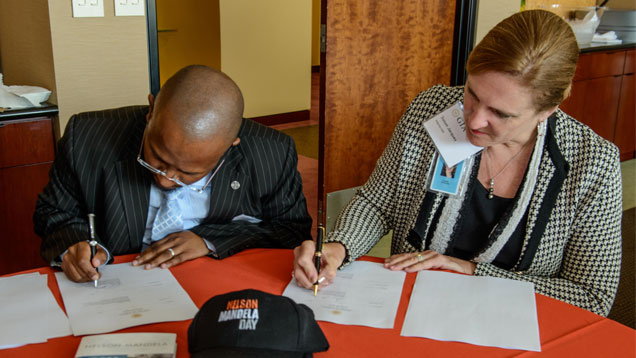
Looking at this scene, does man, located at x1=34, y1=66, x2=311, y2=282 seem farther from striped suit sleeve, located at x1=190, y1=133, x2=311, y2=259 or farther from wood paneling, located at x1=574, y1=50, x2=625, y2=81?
wood paneling, located at x1=574, y1=50, x2=625, y2=81

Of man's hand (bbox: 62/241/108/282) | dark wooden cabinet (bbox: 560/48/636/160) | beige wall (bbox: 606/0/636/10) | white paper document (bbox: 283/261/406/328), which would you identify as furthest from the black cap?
beige wall (bbox: 606/0/636/10)

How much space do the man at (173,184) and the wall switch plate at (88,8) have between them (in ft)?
3.13

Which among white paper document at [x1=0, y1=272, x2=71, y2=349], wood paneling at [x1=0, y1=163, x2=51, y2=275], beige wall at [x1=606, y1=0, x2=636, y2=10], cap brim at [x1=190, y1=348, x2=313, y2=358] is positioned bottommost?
wood paneling at [x1=0, y1=163, x2=51, y2=275]

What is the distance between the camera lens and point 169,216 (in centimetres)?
184

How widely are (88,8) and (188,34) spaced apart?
13.7ft

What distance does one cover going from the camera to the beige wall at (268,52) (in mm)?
6566

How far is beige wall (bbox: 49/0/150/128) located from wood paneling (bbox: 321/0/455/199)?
116 centimetres

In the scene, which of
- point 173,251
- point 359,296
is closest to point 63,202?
point 173,251

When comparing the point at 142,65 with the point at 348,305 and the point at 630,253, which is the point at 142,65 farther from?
the point at 630,253

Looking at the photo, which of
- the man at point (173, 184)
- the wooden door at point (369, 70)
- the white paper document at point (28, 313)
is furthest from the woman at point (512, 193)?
the wooden door at point (369, 70)

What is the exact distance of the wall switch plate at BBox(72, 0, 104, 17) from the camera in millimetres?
2695

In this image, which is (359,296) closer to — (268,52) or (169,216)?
(169,216)

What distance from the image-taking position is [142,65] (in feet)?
9.75

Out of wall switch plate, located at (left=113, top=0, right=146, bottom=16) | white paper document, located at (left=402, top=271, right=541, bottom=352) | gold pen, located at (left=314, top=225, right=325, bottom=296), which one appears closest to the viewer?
white paper document, located at (left=402, top=271, right=541, bottom=352)
